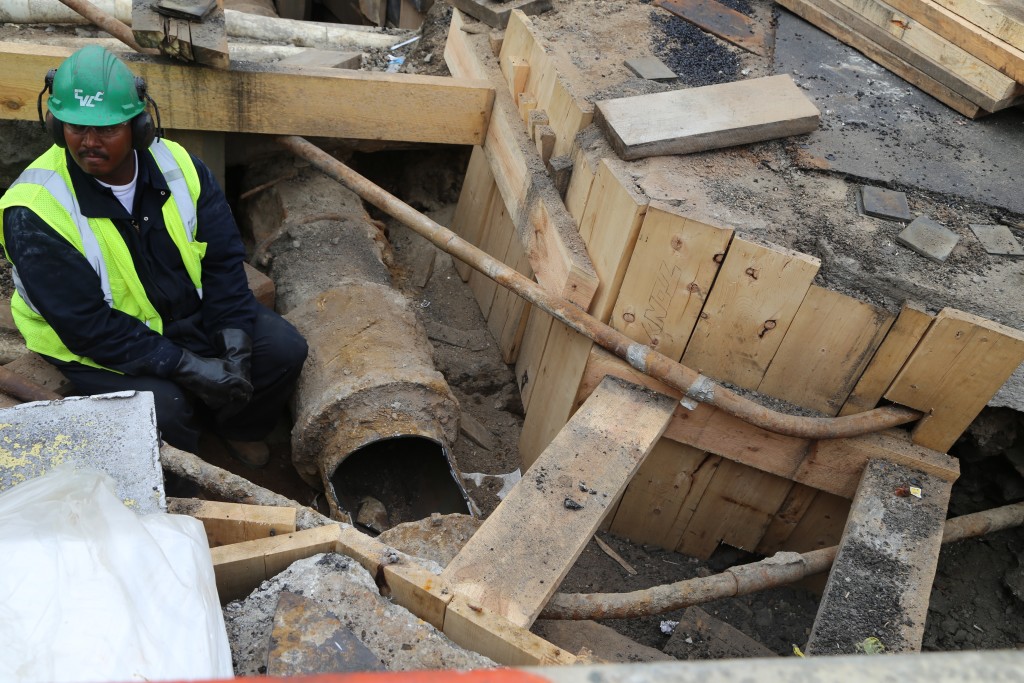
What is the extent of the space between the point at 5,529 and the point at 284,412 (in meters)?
2.64

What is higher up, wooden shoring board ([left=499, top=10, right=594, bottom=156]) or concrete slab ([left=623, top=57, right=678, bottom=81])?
concrete slab ([left=623, top=57, right=678, bottom=81])

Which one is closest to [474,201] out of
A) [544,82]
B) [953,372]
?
[544,82]

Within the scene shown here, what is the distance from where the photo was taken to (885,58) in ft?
14.0

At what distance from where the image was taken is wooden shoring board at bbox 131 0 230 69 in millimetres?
3732

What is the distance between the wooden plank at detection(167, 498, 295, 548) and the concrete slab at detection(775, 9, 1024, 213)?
8.37 feet

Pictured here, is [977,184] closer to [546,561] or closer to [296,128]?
[546,561]

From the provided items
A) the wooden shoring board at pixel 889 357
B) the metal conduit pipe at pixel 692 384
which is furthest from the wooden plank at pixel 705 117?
the wooden shoring board at pixel 889 357

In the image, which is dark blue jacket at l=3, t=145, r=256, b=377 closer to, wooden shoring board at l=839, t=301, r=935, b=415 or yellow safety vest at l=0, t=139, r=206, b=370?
yellow safety vest at l=0, t=139, r=206, b=370

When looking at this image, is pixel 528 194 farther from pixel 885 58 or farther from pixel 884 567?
pixel 884 567

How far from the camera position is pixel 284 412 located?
164 inches

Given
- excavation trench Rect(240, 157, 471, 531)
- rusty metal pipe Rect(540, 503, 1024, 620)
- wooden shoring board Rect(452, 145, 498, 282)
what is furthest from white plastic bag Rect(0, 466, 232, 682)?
wooden shoring board Rect(452, 145, 498, 282)

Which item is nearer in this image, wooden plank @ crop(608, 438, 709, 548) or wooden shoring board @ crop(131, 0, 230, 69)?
wooden plank @ crop(608, 438, 709, 548)

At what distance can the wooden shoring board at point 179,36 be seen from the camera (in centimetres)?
373

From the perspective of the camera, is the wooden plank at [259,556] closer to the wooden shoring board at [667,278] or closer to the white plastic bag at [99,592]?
the white plastic bag at [99,592]
